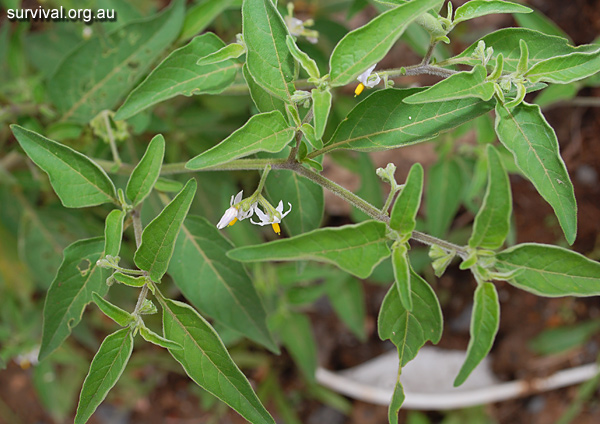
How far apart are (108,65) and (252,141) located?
102cm

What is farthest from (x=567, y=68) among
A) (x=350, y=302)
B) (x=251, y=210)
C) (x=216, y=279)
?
(x=350, y=302)

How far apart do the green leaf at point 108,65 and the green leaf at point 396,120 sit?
2.79 ft

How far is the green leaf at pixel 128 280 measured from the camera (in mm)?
1170

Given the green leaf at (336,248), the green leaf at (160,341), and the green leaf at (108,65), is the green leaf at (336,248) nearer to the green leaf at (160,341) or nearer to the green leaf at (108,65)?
the green leaf at (160,341)

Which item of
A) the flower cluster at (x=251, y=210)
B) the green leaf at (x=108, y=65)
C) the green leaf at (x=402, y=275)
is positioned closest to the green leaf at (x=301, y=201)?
the flower cluster at (x=251, y=210)

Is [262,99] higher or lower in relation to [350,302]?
higher

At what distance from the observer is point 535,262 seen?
46.6 inches

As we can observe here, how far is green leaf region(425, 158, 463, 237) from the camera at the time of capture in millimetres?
2320

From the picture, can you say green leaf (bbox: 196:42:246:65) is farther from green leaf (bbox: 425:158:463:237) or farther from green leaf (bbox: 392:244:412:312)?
green leaf (bbox: 425:158:463:237)

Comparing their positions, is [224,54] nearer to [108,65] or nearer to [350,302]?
[108,65]

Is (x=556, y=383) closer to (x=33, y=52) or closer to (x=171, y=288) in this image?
(x=171, y=288)

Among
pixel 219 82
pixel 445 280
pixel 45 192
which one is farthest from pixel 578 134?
pixel 45 192

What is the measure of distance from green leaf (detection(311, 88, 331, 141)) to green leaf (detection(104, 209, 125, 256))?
0.55 meters

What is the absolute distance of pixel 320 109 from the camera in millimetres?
1110
